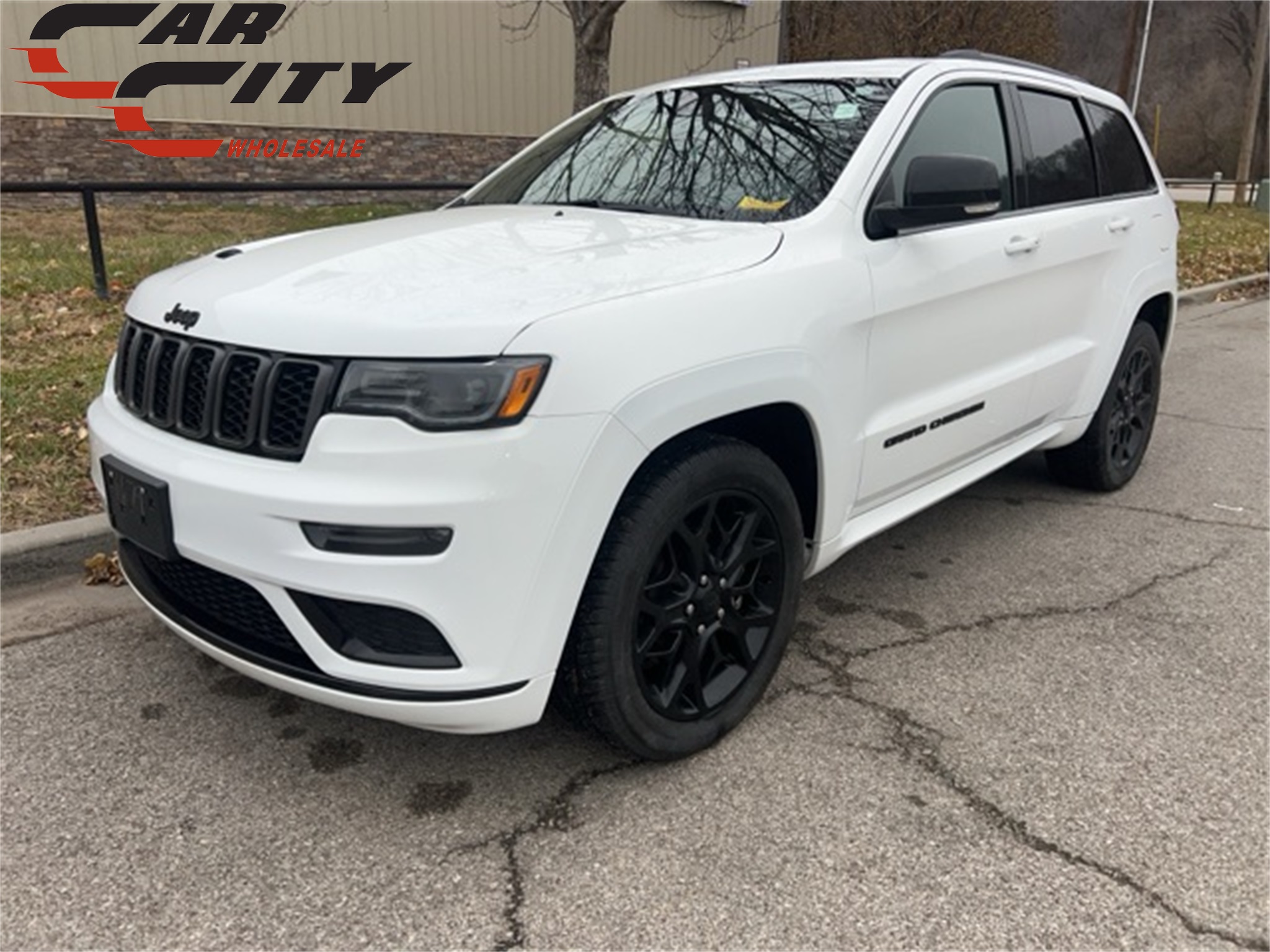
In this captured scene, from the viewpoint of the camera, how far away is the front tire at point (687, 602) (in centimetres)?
234

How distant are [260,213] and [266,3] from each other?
2.91 m

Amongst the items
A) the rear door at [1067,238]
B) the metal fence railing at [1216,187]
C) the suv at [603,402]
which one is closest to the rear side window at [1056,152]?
the rear door at [1067,238]

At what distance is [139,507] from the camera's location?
2.44 meters

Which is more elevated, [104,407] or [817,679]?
[104,407]

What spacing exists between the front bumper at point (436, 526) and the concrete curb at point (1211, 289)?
32.2ft

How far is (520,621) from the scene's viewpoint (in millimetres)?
2164

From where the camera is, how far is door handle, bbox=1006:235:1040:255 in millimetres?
3514

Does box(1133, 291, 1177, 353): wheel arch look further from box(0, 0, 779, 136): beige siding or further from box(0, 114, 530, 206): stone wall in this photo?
box(0, 0, 779, 136): beige siding

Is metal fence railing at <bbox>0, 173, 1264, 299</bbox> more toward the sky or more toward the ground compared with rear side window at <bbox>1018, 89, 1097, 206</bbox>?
more toward the ground

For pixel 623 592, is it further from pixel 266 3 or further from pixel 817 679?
pixel 266 3

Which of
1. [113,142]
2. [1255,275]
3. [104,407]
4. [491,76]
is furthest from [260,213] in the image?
[1255,275]

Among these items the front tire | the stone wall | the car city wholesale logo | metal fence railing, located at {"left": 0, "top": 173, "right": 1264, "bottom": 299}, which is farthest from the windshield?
the car city wholesale logo

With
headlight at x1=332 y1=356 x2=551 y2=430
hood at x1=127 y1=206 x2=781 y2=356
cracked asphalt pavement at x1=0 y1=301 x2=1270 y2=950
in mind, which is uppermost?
hood at x1=127 y1=206 x2=781 y2=356

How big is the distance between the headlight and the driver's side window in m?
1.43
